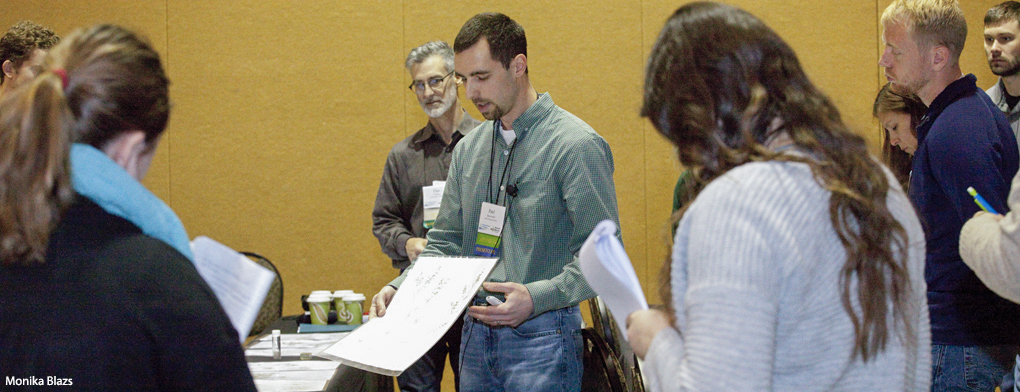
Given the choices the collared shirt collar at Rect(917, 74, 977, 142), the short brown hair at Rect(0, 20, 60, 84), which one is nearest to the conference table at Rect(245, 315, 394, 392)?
the short brown hair at Rect(0, 20, 60, 84)

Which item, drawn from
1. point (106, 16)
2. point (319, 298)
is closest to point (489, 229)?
point (319, 298)

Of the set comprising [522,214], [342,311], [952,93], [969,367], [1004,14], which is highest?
[1004,14]

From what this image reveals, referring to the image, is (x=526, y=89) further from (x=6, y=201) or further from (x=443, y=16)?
(x=443, y=16)

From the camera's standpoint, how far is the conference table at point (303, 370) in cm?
191

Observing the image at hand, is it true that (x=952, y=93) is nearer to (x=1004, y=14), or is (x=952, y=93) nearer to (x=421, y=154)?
(x=1004, y=14)

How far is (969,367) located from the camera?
167 cm

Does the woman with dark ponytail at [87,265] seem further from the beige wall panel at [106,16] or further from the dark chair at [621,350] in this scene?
the beige wall panel at [106,16]

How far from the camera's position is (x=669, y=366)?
0.88m

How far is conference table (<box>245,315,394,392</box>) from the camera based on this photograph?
1.91m

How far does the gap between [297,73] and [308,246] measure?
108 centimetres

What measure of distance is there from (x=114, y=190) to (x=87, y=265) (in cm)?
9

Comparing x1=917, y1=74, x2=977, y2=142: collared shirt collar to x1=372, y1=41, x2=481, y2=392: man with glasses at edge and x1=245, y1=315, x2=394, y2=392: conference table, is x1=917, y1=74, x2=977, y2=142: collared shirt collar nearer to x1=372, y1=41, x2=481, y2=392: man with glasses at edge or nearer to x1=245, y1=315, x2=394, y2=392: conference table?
x1=245, y1=315, x2=394, y2=392: conference table

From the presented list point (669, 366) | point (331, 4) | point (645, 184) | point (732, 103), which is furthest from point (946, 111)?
point (331, 4)

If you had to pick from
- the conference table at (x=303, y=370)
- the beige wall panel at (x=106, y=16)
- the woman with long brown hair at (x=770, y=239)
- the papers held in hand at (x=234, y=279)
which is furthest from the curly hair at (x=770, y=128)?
the beige wall panel at (x=106, y=16)
